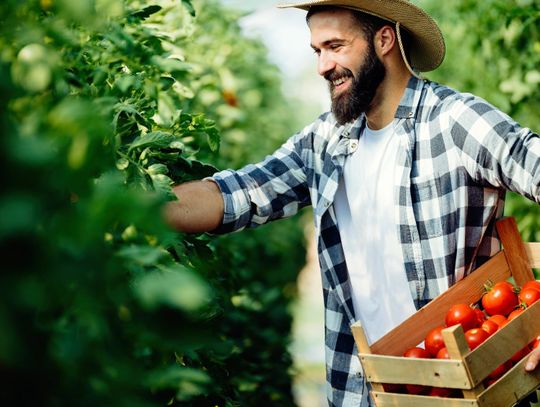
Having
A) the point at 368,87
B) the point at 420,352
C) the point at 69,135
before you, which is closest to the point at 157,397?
the point at 420,352

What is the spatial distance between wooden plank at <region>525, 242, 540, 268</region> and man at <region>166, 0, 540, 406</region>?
0.16m

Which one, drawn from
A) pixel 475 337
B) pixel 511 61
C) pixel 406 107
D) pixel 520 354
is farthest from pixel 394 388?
pixel 511 61

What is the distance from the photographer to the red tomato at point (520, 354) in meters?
2.04

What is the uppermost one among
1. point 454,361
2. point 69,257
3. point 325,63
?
point 69,257

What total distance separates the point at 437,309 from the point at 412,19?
3.64 feet

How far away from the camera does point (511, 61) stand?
4203 mm

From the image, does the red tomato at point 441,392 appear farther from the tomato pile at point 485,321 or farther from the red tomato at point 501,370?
the red tomato at point 501,370

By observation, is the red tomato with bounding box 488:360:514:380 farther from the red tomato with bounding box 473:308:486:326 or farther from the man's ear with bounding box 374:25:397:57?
the man's ear with bounding box 374:25:397:57

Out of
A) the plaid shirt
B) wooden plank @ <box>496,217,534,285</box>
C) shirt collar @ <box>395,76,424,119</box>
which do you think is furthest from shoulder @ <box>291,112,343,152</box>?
wooden plank @ <box>496,217,534,285</box>

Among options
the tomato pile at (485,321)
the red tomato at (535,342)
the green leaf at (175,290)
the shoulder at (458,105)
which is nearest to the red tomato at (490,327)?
the tomato pile at (485,321)

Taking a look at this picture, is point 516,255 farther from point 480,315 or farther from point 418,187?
point 418,187

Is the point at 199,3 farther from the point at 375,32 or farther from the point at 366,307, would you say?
the point at 366,307

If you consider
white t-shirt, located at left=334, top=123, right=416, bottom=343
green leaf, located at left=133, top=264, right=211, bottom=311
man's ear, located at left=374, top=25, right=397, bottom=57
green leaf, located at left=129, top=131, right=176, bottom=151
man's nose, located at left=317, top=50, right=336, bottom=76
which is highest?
green leaf, located at left=133, top=264, right=211, bottom=311

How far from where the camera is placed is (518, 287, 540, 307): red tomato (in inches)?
85.9
